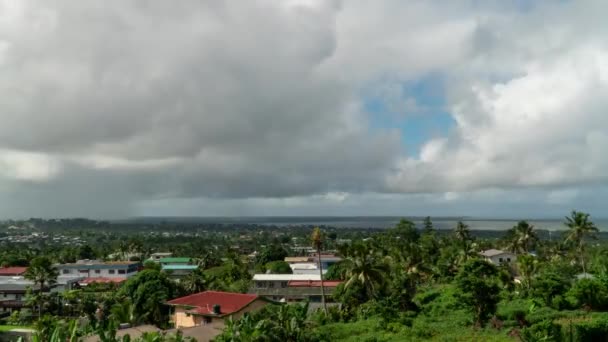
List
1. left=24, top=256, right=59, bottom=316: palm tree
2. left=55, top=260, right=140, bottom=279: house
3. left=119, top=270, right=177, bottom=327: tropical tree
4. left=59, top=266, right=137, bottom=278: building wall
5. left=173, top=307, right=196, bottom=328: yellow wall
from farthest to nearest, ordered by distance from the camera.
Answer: left=55, top=260, right=140, bottom=279: house → left=59, top=266, right=137, bottom=278: building wall → left=24, top=256, right=59, bottom=316: palm tree → left=119, top=270, right=177, bottom=327: tropical tree → left=173, top=307, right=196, bottom=328: yellow wall

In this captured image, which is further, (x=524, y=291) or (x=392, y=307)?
(x=524, y=291)

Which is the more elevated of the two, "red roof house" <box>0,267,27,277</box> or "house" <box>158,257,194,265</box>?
"red roof house" <box>0,267,27,277</box>

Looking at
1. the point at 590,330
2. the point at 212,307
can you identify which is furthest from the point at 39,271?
the point at 590,330

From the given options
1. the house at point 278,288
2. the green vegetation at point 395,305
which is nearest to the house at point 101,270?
the green vegetation at point 395,305

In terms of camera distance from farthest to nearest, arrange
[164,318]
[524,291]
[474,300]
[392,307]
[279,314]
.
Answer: [164,318] < [524,291] < [392,307] < [474,300] < [279,314]

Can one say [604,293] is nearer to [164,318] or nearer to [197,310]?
[197,310]

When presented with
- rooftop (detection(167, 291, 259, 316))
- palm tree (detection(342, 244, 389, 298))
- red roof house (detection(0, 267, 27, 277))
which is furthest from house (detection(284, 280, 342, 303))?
red roof house (detection(0, 267, 27, 277))

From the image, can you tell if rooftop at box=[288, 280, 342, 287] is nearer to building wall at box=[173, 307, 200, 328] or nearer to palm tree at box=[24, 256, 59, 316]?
building wall at box=[173, 307, 200, 328]

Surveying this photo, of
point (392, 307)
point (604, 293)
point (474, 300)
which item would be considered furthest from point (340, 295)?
point (604, 293)
